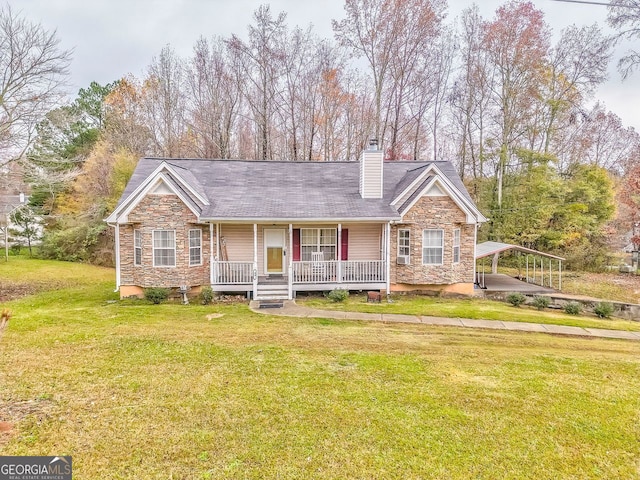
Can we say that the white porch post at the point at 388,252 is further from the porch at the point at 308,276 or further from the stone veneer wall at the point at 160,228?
the stone veneer wall at the point at 160,228

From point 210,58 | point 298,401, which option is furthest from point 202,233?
point 210,58

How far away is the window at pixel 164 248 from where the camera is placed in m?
13.7

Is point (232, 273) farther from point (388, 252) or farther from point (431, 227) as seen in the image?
point (431, 227)

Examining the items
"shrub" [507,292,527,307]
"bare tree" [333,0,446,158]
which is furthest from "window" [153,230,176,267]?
"bare tree" [333,0,446,158]

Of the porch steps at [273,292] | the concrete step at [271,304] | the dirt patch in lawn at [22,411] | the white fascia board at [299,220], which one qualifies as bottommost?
the dirt patch in lawn at [22,411]

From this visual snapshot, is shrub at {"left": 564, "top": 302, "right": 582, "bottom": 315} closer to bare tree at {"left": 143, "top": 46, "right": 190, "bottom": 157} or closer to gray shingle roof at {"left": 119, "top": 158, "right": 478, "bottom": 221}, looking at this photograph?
gray shingle roof at {"left": 119, "top": 158, "right": 478, "bottom": 221}

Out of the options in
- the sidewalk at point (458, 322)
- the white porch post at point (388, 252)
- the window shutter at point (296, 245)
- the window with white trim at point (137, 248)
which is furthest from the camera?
the window shutter at point (296, 245)

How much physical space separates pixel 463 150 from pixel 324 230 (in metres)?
17.9

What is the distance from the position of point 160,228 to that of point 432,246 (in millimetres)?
10820

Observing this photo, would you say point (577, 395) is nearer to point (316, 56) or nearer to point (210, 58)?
point (316, 56)

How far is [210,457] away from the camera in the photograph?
174 inches

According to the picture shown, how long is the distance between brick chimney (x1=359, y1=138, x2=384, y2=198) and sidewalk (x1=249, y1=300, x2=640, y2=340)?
19.4 ft

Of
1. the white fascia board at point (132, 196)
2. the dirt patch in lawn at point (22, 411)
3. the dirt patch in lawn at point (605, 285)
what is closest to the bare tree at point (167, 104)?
the white fascia board at point (132, 196)

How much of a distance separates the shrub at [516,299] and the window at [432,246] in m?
3.07
